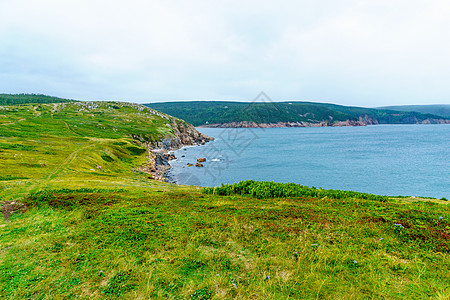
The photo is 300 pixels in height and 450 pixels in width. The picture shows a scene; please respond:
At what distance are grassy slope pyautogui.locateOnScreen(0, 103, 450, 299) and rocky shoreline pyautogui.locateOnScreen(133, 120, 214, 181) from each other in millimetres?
43524

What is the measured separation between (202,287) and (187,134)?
505 feet

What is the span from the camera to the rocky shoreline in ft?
219

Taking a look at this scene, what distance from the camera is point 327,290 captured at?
30.7 ft

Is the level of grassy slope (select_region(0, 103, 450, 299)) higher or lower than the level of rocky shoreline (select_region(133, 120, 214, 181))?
higher

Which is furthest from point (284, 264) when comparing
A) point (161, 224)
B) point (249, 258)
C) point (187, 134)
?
point (187, 134)

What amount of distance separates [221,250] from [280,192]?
12947 mm

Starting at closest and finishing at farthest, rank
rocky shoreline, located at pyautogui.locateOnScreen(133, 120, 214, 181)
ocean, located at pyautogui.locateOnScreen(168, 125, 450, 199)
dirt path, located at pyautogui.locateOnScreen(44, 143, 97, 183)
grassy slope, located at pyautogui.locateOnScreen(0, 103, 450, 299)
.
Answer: grassy slope, located at pyautogui.locateOnScreen(0, 103, 450, 299) < dirt path, located at pyautogui.locateOnScreen(44, 143, 97, 183) < ocean, located at pyautogui.locateOnScreen(168, 125, 450, 199) < rocky shoreline, located at pyautogui.locateOnScreen(133, 120, 214, 181)

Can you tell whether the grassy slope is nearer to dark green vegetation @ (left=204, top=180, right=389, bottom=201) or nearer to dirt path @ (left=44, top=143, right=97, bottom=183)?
dark green vegetation @ (left=204, top=180, right=389, bottom=201)

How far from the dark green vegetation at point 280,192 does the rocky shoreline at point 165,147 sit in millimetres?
38624

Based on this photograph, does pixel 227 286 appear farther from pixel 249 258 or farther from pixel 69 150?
pixel 69 150

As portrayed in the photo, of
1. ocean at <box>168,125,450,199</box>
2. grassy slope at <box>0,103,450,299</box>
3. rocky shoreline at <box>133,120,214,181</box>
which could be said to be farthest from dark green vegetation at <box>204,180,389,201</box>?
rocky shoreline at <box>133,120,214,181</box>

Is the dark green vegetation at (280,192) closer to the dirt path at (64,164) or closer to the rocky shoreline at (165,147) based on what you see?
the dirt path at (64,164)

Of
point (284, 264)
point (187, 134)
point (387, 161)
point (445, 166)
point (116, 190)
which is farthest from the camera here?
point (187, 134)

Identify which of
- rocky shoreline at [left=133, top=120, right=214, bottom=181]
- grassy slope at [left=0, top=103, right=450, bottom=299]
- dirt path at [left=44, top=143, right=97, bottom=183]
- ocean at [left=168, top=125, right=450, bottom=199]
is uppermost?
grassy slope at [left=0, top=103, right=450, bottom=299]
